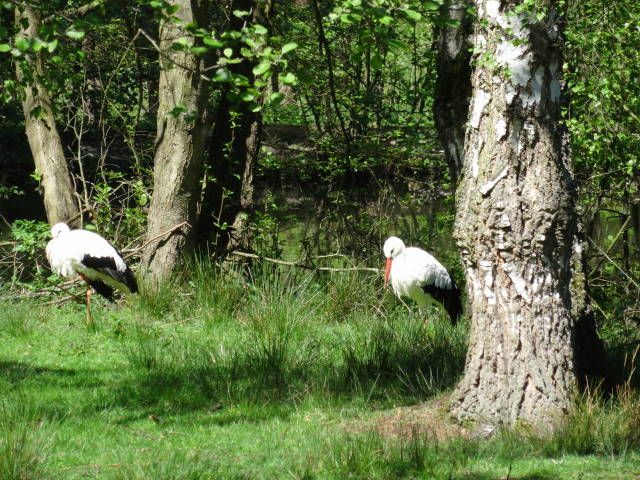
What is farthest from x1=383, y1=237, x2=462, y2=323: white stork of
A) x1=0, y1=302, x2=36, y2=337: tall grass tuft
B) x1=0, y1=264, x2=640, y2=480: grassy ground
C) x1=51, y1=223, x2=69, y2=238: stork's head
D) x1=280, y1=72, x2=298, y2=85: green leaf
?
x1=280, y1=72, x2=298, y2=85: green leaf

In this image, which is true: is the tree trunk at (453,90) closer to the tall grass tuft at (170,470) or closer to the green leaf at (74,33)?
the tall grass tuft at (170,470)

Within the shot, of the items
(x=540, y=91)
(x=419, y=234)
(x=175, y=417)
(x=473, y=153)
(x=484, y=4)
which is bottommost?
(x=175, y=417)

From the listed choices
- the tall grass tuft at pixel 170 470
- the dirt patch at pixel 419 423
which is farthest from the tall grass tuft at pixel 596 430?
the tall grass tuft at pixel 170 470

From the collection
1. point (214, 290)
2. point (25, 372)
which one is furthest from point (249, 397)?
point (214, 290)

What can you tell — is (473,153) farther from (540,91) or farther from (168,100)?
(168,100)

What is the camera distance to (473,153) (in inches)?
252

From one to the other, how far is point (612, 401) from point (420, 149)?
26.4 feet

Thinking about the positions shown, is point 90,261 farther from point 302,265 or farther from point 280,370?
point 280,370

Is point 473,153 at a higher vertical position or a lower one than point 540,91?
lower

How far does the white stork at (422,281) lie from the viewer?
36.7 ft

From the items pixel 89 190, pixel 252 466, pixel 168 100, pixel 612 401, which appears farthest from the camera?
pixel 89 190

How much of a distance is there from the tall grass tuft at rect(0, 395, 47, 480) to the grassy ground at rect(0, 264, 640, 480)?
1 centimetres

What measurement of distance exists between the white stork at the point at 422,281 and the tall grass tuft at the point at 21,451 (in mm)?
5923

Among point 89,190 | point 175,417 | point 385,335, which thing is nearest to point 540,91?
point 385,335
